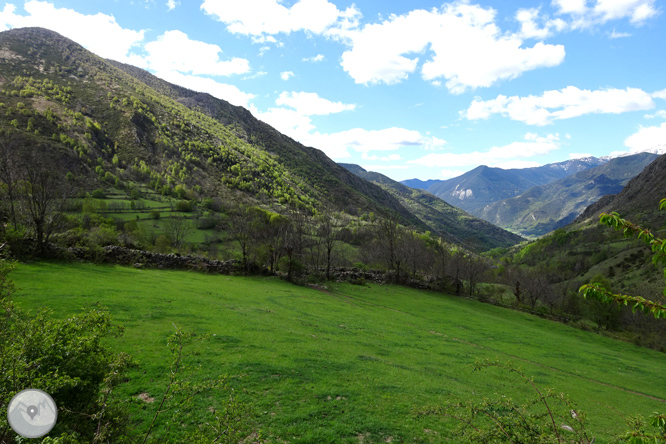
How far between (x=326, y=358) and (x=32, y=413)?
12522mm

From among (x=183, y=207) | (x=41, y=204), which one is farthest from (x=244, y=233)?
(x=183, y=207)

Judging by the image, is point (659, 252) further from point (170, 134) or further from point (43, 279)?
point (170, 134)

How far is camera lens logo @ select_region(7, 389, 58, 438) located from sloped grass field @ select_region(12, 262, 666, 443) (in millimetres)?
2699

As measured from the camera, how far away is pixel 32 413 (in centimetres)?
394

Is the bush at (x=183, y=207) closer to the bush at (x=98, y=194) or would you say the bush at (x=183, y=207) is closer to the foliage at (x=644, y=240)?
the bush at (x=98, y=194)

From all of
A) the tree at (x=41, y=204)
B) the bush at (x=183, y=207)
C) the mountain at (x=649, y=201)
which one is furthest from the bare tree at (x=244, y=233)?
the mountain at (x=649, y=201)

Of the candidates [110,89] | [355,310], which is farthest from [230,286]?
[110,89]

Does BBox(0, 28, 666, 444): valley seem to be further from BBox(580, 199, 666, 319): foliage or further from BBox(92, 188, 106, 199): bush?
BBox(92, 188, 106, 199): bush

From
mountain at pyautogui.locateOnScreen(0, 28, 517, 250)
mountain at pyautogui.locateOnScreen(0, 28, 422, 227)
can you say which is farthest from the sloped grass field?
mountain at pyautogui.locateOnScreen(0, 28, 517, 250)

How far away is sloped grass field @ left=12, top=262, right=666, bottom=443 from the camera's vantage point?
9.93m

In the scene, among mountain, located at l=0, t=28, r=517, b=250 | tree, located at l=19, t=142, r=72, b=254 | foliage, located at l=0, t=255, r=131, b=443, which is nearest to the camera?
foliage, located at l=0, t=255, r=131, b=443

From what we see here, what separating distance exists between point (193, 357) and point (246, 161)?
186224mm

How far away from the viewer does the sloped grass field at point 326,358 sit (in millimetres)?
9930

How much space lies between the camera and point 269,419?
9227mm
